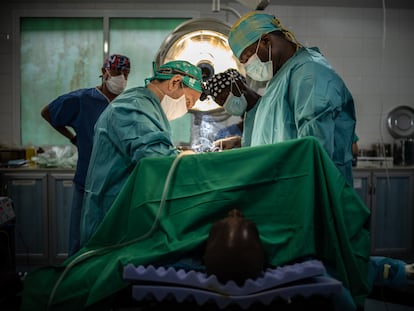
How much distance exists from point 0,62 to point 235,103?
2925mm

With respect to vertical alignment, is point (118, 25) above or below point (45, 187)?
above

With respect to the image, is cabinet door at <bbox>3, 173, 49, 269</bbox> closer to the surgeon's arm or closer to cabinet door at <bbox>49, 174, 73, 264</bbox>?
cabinet door at <bbox>49, 174, 73, 264</bbox>

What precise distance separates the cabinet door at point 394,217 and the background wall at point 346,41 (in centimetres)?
68

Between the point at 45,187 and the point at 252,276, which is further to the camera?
the point at 45,187

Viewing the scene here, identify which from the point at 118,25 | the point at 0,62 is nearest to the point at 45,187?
the point at 0,62

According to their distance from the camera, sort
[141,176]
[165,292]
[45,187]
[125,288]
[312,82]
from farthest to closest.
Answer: [45,187]
[312,82]
[141,176]
[125,288]
[165,292]

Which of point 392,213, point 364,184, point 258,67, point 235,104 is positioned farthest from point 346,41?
point 258,67

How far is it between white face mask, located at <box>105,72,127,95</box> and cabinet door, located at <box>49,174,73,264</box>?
3.21ft

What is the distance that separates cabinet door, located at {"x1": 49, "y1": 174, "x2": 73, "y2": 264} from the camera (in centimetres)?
304

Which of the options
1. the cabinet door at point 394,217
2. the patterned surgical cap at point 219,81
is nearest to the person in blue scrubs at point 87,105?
the patterned surgical cap at point 219,81

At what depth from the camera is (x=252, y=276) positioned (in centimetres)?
89

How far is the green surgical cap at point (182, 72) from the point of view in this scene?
1.72 m

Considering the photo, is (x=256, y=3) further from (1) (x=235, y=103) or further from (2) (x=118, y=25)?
(2) (x=118, y=25)

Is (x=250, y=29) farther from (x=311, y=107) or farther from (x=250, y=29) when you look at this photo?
(x=311, y=107)
